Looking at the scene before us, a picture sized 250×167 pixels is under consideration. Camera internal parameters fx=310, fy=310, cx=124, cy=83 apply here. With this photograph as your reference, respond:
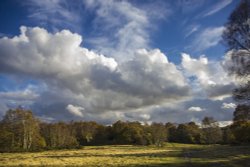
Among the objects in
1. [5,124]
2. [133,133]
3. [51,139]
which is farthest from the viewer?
[133,133]

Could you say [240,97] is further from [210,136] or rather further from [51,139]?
[210,136]

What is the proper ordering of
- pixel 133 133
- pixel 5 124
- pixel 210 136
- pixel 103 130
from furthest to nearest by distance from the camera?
1. pixel 103 130
2. pixel 210 136
3. pixel 133 133
4. pixel 5 124

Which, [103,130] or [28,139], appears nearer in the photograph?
[28,139]

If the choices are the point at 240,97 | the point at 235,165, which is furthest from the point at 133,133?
the point at 240,97

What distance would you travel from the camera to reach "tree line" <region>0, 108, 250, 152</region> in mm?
85312

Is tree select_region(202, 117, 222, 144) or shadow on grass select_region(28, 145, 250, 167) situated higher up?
tree select_region(202, 117, 222, 144)

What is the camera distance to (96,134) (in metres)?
159

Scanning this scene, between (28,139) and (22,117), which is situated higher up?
(22,117)

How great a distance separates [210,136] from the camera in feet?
472

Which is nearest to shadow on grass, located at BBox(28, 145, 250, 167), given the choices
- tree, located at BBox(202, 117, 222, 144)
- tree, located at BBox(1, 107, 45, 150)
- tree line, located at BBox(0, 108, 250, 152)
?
tree line, located at BBox(0, 108, 250, 152)

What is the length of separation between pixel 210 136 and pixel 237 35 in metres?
130

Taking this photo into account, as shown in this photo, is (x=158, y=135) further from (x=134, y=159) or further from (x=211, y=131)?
(x=134, y=159)

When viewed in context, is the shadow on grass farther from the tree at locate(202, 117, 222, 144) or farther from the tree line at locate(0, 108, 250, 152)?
the tree at locate(202, 117, 222, 144)

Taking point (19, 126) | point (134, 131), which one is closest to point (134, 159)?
point (19, 126)
